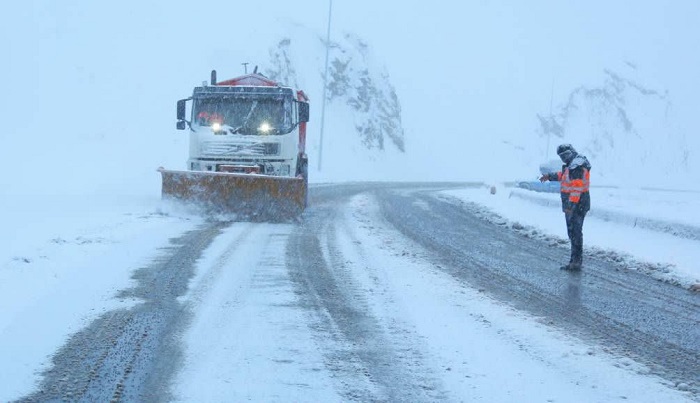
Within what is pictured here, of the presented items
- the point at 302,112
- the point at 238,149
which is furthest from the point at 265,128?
the point at 302,112

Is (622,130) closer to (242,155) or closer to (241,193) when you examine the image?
(242,155)

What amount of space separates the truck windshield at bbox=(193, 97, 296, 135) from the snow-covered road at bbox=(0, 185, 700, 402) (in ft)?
15.8

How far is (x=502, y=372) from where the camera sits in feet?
14.2

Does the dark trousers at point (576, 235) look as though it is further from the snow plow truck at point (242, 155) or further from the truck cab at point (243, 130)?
the truck cab at point (243, 130)

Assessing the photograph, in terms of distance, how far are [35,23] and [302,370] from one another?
31086 mm

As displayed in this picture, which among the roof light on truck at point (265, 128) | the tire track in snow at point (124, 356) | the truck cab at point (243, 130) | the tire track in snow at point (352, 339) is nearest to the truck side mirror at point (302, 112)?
the truck cab at point (243, 130)

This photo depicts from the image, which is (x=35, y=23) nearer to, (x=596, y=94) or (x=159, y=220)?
(x=159, y=220)

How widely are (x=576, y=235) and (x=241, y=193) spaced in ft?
20.6

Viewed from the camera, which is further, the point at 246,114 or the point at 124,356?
the point at 246,114

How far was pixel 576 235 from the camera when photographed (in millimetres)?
9102

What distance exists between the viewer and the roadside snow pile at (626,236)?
30.7 ft

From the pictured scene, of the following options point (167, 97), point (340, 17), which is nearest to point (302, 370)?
point (167, 97)

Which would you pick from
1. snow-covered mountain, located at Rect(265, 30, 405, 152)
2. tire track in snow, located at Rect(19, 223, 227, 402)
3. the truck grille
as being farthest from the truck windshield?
snow-covered mountain, located at Rect(265, 30, 405, 152)

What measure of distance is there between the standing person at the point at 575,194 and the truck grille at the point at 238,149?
20.0ft
